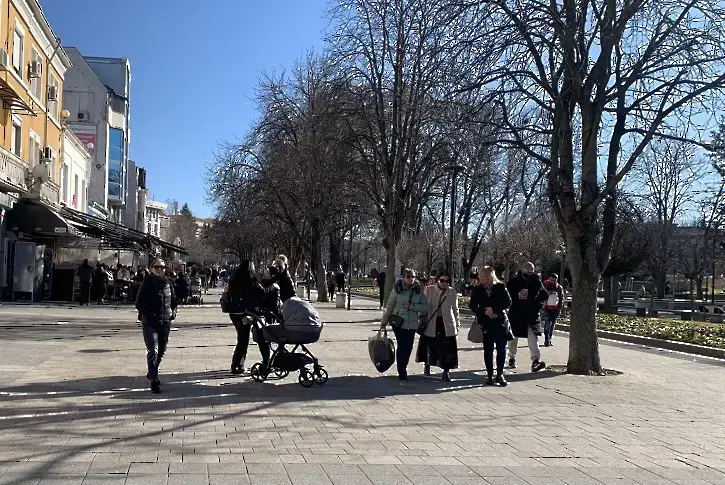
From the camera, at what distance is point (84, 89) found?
6025cm

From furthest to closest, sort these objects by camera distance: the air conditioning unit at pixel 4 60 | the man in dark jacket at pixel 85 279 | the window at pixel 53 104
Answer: the window at pixel 53 104 < the man in dark jacket at pixel 85 279 < the air conditioning unit at pixel 4 60

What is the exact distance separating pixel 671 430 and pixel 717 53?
6898 mm

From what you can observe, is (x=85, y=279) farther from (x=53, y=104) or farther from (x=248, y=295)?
(x=248, y=295)

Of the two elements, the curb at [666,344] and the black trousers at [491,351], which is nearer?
the black trousers at [491,351]

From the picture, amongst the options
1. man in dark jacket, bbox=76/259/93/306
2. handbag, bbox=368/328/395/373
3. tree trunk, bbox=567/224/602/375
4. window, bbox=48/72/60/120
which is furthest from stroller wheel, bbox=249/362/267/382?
window, bbox=48/72/60/120

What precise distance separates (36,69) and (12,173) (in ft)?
21.7

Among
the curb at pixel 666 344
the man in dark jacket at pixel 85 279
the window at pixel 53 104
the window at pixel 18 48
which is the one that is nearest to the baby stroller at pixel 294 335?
the curb at pixel 666 344

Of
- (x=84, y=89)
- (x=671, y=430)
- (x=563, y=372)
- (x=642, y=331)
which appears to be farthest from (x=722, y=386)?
(x=84, y=89)

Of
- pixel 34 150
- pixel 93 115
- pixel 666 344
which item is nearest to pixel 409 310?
pixel 666 344

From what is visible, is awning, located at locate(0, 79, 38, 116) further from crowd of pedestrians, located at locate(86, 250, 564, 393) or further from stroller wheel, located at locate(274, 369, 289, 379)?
stroller wheel, located at locate(274, 369, 289, 379)

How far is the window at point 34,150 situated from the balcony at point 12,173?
2408 millimetres

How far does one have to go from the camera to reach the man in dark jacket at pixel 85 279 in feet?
98.7

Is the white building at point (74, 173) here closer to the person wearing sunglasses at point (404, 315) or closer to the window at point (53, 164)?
the window at point (53, 164)

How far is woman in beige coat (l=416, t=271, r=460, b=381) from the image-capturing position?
12453 millimetres
